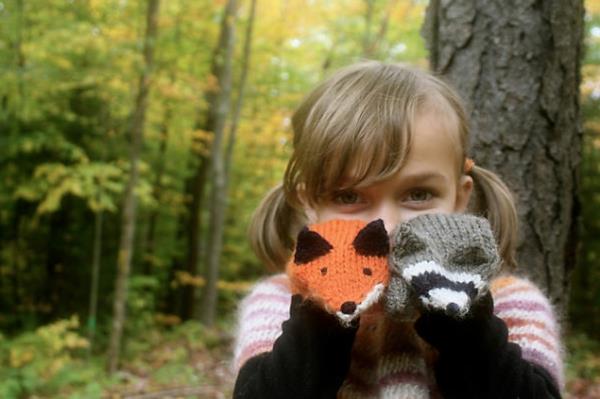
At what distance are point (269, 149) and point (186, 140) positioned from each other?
2057mm

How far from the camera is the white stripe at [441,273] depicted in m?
1.16

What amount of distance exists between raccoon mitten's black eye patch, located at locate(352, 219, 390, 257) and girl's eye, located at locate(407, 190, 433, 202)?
0.24 metres

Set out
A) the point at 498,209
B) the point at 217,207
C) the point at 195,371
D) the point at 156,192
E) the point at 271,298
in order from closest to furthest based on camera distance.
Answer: the point at 271,298, the point at 498,209, the point at 195,371, the point at 217,207, the point at 156,192

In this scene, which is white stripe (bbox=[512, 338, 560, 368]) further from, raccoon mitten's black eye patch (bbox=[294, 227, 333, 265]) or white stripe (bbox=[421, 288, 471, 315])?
raccoon mitten's black eye patch (bbox=[294, 227, 333, 265])

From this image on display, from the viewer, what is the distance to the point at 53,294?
11289 mm

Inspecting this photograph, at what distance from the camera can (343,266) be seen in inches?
48.1

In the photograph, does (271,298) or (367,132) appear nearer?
(367,132)

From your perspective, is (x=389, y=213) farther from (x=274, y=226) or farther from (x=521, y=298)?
(x=274, y=226)

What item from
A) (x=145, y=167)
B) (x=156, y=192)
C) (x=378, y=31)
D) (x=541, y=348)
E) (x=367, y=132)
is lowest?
(x=156, y=192)

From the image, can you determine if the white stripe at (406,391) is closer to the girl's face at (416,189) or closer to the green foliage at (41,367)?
the girl's face at (416,189)

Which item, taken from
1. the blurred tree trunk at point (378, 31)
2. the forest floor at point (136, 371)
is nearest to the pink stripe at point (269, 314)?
the forest floor at point (136, 371)

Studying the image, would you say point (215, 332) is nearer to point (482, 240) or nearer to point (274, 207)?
point (274, 207)

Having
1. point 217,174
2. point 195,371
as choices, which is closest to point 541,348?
point 195,371

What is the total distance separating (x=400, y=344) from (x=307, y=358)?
262mm
